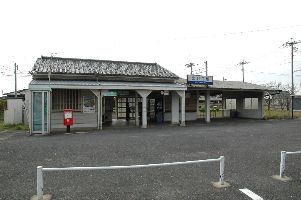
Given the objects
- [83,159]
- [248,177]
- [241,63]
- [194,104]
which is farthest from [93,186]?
[241,63]

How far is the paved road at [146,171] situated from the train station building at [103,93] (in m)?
4.33

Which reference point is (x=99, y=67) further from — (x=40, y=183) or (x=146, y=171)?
(x=40, y=183)

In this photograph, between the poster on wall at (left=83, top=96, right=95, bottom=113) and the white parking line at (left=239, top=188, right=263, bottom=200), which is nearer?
the white parking line at (left=239, top=188, right=263, bottom=200)

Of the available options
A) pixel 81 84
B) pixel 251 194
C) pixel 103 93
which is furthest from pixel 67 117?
pixel 251 194

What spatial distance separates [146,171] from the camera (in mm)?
6574

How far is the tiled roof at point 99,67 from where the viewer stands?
16745 mm

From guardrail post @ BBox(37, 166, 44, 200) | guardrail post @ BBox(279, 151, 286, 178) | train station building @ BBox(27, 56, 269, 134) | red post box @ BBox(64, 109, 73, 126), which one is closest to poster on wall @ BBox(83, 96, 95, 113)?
train station building @ BBox(27, 56, 269, 134)

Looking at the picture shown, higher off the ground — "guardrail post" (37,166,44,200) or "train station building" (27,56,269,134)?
"train station building" (27,56,269,134)

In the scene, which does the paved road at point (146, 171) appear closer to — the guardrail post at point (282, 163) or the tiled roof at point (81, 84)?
the guardrail post at point (282, 163)

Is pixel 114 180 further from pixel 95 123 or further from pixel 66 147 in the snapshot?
pixel 95 123

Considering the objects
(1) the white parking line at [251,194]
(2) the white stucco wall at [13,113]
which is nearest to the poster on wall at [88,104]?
(2) the white stucco wall at [13,113]

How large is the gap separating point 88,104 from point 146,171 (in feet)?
35.0

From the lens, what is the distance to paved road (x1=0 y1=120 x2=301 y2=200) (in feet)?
16.5

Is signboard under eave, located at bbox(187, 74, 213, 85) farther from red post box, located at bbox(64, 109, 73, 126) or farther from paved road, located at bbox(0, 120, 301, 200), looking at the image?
paved road, located at bbox(0, 120, 301, 200)
